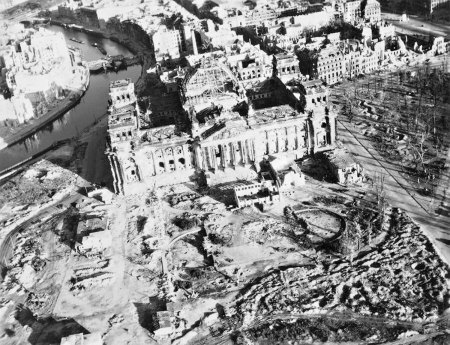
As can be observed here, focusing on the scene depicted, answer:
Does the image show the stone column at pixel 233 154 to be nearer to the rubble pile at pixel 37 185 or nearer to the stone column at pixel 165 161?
the stone column at pixel 165 161

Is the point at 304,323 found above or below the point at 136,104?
below

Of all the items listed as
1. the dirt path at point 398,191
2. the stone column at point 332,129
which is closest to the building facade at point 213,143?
the stone column at point 332,129

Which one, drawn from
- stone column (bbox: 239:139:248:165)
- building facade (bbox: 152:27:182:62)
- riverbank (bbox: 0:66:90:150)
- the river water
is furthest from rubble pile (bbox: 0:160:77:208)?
building facade (bbox: 152:27:182:62)

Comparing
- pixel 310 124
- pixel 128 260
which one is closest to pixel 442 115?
pixel 310 124

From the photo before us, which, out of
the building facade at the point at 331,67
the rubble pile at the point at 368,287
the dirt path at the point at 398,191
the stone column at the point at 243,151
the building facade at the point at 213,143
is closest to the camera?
the rubble pile at the point at 368,287

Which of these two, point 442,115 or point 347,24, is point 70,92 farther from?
point 442,115

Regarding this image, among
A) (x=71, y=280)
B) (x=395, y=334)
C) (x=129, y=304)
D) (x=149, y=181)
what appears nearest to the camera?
(x=395, y=334)

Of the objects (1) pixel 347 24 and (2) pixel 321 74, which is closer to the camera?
(2) pixel 321 74
